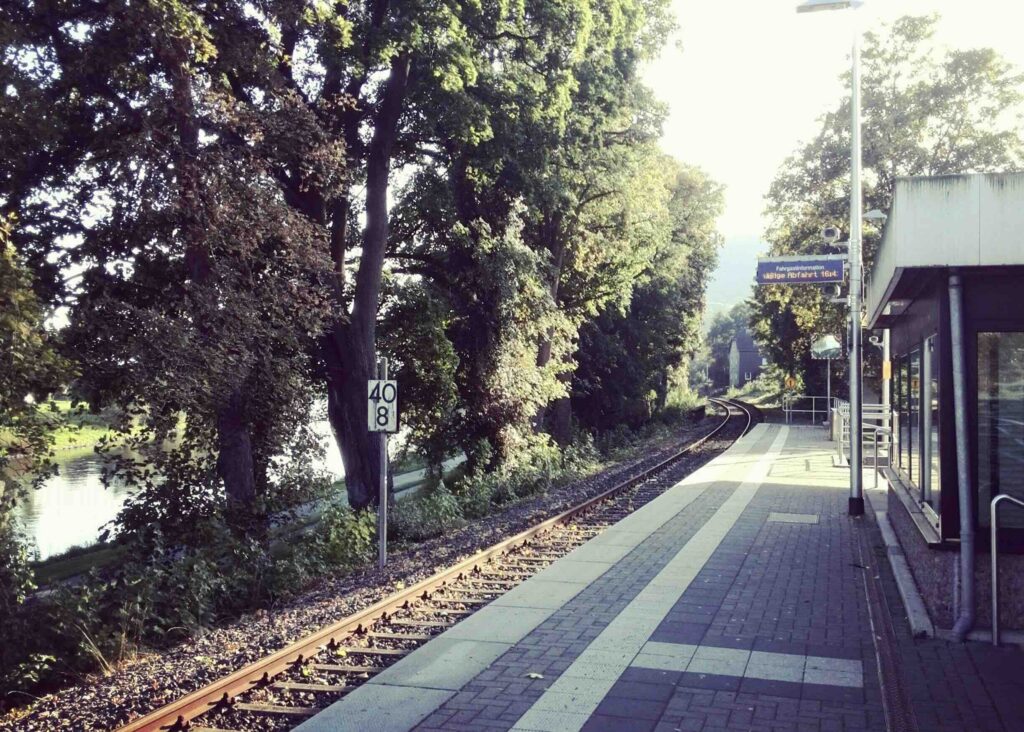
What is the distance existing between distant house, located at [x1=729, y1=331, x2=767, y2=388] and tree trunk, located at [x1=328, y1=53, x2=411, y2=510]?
110m

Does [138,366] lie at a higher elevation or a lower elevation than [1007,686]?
higher

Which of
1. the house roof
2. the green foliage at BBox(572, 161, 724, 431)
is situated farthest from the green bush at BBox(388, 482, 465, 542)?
the house roof

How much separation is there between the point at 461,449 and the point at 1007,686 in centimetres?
1946

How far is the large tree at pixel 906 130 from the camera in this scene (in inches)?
1348

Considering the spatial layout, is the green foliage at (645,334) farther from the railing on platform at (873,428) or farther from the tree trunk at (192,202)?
the tree trunk at (192,202)

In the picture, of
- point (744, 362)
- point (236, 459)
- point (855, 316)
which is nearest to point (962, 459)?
point (855, 316)

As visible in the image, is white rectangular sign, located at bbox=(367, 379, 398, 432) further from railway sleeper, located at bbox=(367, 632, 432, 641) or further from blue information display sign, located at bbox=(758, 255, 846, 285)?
blue information display sign, located at bbox=(758, 255, 846, 285)

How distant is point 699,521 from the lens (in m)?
14.7

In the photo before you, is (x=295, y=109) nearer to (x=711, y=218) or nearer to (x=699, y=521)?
(x=699, y=521)

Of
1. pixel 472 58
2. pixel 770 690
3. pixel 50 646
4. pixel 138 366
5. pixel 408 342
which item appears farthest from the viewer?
pixel 408 342

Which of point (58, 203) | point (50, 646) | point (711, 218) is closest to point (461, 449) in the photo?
point (58, 203)

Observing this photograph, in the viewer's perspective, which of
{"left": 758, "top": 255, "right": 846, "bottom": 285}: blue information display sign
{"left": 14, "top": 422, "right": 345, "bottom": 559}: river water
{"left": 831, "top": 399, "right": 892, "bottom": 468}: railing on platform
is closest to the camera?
{"left": 758, "top": 255, "right": 846, "bottom": 285}: blue information display sign

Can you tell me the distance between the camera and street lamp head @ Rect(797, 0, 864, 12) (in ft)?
46.1

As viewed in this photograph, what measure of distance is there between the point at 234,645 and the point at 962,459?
21.9 ft
